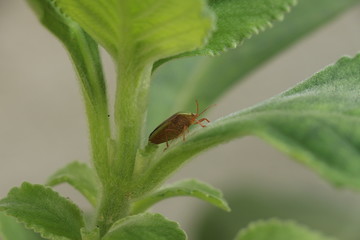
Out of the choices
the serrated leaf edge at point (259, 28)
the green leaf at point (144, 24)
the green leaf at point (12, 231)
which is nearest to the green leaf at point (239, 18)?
the serrated leaf edge at point (259, 28)

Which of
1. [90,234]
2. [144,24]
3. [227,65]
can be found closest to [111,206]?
[90,234]

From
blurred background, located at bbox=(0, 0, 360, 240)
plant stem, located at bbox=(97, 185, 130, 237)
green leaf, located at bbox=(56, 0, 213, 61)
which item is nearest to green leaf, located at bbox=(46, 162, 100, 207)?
plant stem, located at bbox=(97, 185, 130, 237)

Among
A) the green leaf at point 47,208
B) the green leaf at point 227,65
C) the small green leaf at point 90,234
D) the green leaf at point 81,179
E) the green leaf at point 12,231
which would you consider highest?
the green leaf at point 227,65

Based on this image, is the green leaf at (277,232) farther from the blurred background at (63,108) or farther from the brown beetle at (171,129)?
A: the blurred background at (63,108)

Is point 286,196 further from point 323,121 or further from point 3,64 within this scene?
point 3,64

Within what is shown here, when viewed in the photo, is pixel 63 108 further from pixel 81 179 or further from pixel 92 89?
pixel 92 89
